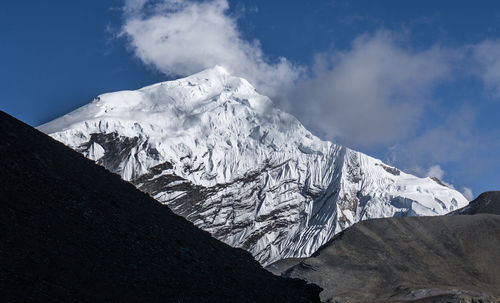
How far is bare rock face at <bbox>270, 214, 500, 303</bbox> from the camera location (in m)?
87.4

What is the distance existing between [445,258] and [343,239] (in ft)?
57.0

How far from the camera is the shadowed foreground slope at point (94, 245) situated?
607 inches

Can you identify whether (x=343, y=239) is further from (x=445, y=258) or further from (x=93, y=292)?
(x=93, y=292)

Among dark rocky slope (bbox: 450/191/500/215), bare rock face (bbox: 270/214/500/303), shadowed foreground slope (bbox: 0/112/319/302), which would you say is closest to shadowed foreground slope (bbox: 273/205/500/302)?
bare rock face (bbox: 270/214/500/303)

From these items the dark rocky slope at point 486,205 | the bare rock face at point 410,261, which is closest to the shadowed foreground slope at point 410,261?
the bare rock face at point 410,261

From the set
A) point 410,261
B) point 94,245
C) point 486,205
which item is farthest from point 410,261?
point 94,245

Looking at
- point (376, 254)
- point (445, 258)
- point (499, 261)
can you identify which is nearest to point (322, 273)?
point (376, 254)

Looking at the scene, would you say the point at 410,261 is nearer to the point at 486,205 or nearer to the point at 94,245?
the point at 486,205

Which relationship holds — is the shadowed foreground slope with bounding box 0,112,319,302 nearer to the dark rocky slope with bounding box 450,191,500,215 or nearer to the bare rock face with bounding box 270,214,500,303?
the bare rock face with bounding box 270,214,500,303

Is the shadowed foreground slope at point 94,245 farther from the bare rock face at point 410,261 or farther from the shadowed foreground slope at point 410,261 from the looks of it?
the shadowed foreground slope at point 410,261

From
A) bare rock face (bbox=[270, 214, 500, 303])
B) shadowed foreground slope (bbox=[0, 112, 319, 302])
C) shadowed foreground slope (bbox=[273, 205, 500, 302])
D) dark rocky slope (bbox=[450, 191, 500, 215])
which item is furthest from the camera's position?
dark rocky slope (bbox=[450, 191, 500, 215])

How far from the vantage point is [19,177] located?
64.0 feet

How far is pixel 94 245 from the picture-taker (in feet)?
59.0

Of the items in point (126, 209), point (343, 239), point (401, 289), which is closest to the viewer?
point (126, 209)
